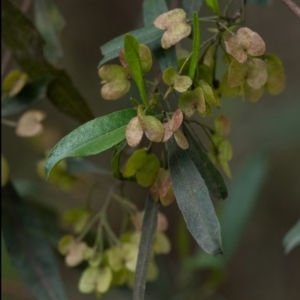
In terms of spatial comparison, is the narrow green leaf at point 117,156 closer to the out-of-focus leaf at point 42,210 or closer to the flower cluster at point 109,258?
the flower cluster at point 109,258

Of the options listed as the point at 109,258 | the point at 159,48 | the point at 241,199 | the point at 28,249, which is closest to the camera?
the point at 159,48

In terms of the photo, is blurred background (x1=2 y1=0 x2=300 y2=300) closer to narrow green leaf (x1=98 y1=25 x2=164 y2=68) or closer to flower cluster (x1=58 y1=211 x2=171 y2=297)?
flower cluster (x1=58 y1=211 x2=171 y2=297)

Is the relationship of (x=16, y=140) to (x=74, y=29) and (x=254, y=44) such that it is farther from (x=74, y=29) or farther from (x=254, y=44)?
(x=254, y=44)

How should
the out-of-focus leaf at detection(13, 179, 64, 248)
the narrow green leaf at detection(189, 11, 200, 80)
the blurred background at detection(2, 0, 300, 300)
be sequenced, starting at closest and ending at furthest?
the narrow green leaf at detection(189, 11, 200, 80), the out-of-focus leaf at detection(13, 179, 64, 248), the blurred background at detection(2, 0, 300, 300)

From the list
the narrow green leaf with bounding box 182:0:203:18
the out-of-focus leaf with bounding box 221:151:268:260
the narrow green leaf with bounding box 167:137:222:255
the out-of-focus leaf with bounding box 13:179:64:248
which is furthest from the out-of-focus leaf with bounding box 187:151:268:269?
the narrow green leaf with bounding box 167:137:222:255

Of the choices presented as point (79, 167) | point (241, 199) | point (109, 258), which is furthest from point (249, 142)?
point (109, 258)

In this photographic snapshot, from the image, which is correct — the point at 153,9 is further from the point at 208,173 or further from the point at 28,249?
the point at 28,249
